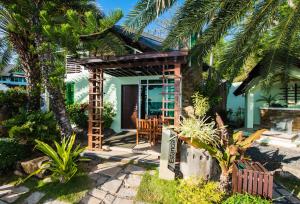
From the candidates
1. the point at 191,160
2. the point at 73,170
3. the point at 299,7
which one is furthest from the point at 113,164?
the point at 299,7

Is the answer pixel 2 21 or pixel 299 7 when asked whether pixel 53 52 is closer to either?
pixel 2 21

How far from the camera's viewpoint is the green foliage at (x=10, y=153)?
20.0 feet

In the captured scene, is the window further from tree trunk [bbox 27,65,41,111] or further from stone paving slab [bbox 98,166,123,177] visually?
stone paving slab [bbox 98,166,123,177]

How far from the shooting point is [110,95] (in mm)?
11750

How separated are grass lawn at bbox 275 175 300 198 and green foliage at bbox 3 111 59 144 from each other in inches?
295

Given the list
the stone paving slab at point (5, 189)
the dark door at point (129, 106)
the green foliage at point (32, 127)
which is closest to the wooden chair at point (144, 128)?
the green foliage at point (32, 127)

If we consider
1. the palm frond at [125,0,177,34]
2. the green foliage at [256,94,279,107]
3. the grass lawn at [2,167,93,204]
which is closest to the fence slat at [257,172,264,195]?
the palm frond at [125,0,177,34]

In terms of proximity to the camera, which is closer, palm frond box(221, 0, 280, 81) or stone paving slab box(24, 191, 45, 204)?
palm frond box(221, 0, 280, 81)

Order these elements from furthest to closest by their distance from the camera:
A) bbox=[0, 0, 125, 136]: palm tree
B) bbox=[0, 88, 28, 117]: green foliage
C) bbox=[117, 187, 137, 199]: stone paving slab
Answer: bbox=[0, 88, 28, 117]: green foliage, bbox=[0, 0, 125, 136]: palm tree, bbox=[117, 187, 137, 199]: stone paving slab

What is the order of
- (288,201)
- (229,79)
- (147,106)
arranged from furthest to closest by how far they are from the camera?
(147,106), (288,201), (229,79)

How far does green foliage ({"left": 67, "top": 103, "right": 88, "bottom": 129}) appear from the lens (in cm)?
1116

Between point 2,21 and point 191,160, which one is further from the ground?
point 2,21

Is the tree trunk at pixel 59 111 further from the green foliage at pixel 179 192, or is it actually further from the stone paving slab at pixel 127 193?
the green foliage at pixel 179 192

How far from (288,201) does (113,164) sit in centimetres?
477
